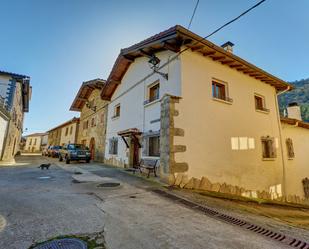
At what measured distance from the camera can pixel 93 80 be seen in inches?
679

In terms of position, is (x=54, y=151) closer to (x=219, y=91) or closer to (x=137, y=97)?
(x=137, y=97)

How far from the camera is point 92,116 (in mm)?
19047

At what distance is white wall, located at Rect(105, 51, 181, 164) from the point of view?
27.4 feet

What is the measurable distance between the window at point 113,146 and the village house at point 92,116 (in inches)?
67.3

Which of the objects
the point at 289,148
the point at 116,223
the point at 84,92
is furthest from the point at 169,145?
the point at 84,92

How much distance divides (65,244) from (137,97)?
919cm

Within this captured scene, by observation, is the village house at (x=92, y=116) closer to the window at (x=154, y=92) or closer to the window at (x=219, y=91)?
the window at (x=154, y=92)

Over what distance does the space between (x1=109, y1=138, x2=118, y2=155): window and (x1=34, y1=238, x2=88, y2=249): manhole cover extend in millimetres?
10631

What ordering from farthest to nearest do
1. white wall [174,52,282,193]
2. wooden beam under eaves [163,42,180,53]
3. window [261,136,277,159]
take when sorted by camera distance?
window [261,136,277,159], wooden beam under eaves [163,42,180,53], white wall [174,52,282,193]

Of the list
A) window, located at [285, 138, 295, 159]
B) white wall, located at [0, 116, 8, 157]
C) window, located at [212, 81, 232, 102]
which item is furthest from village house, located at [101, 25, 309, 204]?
white wall, located at [0, 116, 8, 157]

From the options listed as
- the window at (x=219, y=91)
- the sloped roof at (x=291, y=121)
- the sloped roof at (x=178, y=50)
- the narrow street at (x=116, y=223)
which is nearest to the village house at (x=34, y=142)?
the sloped roof at (x=178, y=50)

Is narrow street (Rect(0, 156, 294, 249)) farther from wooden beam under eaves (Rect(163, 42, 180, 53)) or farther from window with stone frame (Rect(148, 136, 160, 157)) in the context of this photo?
wooden beam under eaves (Rect(163, 42, 180, 53))

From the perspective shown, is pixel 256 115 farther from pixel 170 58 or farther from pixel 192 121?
pixel 170 58

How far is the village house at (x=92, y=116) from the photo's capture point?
16.2m
